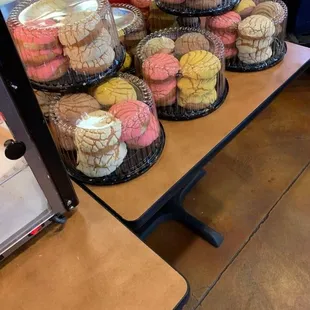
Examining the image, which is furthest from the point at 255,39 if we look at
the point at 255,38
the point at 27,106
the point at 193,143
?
the point at 27,106

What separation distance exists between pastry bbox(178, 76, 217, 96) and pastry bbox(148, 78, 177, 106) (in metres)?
0.02

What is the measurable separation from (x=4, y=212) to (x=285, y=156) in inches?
48.0

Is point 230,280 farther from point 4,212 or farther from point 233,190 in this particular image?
point 4,212

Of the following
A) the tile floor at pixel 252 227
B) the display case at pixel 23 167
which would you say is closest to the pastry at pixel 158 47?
the display case at pixel 23 167

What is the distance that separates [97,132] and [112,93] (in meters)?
0.11

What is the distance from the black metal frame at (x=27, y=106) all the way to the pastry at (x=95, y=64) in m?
0.23

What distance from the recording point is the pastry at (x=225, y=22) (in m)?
0.96

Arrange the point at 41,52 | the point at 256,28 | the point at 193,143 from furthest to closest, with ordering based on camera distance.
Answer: the point at 256,28
the point at 193,143
the point at 41,52

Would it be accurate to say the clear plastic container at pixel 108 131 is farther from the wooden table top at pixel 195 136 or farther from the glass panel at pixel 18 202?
the glass panel at pixel 18 202

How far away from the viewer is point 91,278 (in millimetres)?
600

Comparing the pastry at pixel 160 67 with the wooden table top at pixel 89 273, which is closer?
the wooden table top at pixel 89 273

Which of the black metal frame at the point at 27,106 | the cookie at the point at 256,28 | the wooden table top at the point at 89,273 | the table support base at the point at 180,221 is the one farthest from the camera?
the table support base at the point at 180,221

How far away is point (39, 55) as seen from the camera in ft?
2.33

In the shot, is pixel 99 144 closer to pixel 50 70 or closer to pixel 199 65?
pixel 50 70
